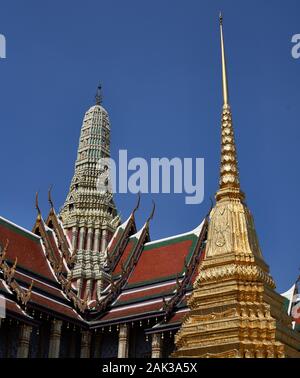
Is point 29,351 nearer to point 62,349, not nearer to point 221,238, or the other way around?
point 62,349

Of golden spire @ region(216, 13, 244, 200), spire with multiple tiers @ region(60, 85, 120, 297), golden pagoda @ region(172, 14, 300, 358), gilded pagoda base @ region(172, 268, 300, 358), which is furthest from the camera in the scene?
spire with multiple tiers @ region(60, 85, 120, 297)

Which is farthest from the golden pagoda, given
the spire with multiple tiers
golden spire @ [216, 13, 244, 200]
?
the spire with multiple tiers

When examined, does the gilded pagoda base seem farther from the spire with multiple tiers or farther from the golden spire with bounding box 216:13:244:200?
the spire with multiple tiers

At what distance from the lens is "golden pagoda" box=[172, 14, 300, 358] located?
532 inches

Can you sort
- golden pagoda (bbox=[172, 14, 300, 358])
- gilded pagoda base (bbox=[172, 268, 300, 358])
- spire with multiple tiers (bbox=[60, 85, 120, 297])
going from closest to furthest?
gilded pagoda base (bbox=[172, 268, 300, 358]) → golden pagoda (bbox=[172, 14, 300, 358]) → spire with multiple tiers (bbox=[60, 85, 120, 297])

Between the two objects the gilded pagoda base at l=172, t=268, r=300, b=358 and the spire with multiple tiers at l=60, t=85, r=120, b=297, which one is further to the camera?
the spire with multiple tiers at l=60, t=85, r=120, b=297

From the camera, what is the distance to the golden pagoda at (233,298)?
13523 mm

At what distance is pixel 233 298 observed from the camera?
14.3m

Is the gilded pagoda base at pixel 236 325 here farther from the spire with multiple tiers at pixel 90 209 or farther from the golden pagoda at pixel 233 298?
the spire with multiple tiers at pixel 90 209

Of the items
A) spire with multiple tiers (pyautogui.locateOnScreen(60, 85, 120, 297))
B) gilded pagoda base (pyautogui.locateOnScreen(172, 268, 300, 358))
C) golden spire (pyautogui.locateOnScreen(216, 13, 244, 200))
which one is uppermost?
spire with multiple tiers (pyautogui.locateOnScreen(60, 85, 120, 297))

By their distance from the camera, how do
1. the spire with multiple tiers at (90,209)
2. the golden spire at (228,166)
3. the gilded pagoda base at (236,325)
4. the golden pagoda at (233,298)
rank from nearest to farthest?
the gilded pagoda base at (236,325) → the golden pagoda at (233,298) → the golden spire at (228,166) → the spire with multiple tiers at (90,209)

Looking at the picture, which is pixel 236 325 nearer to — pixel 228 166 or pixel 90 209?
pixel 228 166

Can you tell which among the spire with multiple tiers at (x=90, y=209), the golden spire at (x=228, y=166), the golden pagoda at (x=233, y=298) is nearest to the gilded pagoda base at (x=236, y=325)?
the golden pagoda at (x=233, y=298)
